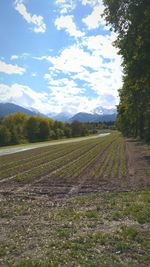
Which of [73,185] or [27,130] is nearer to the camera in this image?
[73,185]

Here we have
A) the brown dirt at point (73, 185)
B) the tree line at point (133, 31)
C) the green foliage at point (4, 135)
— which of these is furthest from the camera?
the green foliage at point (4, 135)

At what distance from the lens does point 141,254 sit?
400 inches

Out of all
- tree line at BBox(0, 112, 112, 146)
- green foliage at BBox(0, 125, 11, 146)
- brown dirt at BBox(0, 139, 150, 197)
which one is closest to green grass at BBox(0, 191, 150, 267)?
brown dirt at BBox(0, 139, 150, 197)

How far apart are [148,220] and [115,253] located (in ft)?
12.0

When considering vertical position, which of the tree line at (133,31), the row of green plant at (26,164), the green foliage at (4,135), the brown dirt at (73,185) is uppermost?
the tree line at (133,31)

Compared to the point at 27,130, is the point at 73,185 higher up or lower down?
lower down

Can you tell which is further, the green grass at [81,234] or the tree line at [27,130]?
the tree line at [27,130]

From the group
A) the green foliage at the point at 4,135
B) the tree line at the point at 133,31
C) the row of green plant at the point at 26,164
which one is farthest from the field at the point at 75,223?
the green foliage at the point at 4,135

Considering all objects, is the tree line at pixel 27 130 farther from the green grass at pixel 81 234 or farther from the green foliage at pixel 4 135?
the green grass at pixel 81 234

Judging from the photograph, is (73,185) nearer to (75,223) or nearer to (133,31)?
(75,223)

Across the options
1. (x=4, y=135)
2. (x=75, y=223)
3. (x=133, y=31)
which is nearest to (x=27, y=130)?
(x=4, y=135)

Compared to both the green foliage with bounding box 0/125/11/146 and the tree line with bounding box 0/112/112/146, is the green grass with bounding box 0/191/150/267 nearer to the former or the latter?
the green foliage with bounding box 0/125/11/146

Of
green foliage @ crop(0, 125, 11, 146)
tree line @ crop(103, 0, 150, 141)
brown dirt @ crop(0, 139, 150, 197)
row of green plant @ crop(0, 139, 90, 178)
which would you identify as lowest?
brown dirt @ crop(0, 139, 150, 197)

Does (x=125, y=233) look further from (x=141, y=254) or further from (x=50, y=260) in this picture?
(x=50, y=260)
